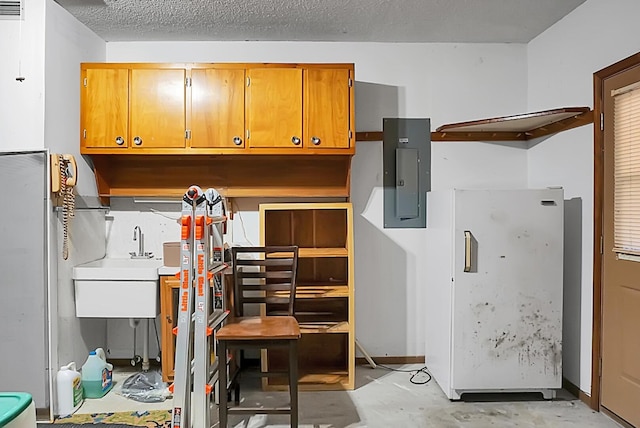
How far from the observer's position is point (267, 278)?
3561mm

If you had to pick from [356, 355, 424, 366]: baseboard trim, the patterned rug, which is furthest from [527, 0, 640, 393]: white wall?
the patterned rug

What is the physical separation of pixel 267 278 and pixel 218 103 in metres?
1.31

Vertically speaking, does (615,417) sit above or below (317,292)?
below

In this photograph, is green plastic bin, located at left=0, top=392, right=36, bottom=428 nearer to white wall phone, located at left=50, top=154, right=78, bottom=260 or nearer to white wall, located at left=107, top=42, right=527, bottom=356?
white wall phone, located at left=50, top=154, right=78, bottom=260

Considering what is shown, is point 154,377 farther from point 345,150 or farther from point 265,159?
point 345,150

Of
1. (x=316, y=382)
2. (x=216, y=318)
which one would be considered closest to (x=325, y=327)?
(x=316, y=382)

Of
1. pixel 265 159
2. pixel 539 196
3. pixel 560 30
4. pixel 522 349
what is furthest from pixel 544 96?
pixel 265 159

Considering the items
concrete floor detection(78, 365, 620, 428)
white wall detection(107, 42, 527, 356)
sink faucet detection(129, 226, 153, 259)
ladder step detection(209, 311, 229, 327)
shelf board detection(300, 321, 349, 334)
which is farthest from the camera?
white wall detection(107, 42, 527, 356)

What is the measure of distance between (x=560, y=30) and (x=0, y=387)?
4.42 m

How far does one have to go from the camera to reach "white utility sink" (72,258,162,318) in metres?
3.39

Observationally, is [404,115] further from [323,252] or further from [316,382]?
[316,382]

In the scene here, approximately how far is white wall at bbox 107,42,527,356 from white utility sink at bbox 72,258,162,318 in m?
0.91

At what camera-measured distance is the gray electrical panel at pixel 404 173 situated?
4141mm

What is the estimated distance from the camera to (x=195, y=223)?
8.18ft
